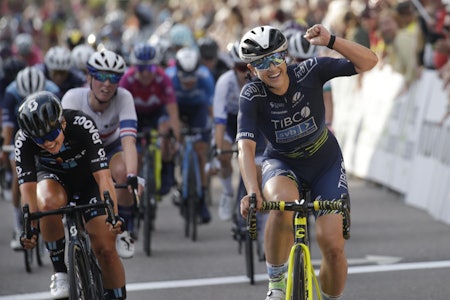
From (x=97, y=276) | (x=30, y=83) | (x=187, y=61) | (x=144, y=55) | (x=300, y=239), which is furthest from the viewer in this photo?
(x=187, y=61)

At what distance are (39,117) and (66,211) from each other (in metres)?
0.67

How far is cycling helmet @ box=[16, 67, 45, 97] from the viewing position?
12.4m

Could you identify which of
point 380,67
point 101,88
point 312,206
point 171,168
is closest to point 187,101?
point 171,168

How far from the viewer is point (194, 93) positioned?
1480 cm

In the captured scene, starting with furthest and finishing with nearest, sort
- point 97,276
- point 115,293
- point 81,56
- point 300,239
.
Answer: point 81,56, point 115,293, point 97,276, point 300,239

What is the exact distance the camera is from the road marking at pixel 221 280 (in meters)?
10.3

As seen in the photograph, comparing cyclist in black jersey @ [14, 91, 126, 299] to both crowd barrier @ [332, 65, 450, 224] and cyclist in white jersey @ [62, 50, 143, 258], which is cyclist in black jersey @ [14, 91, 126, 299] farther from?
crowd barrier @ [332, 65, 450, 224]

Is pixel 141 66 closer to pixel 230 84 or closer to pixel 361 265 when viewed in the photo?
Result: pixel 230 84

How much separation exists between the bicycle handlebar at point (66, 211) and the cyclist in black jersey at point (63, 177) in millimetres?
78

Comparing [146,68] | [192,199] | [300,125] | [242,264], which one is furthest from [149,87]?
[300,125]

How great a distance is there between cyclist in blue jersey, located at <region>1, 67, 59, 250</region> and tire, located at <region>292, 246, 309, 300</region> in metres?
5.64

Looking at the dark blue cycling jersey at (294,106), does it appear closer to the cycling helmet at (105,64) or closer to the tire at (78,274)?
the tire at (78,274)

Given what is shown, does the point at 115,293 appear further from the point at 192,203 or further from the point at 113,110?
the point at 192,203

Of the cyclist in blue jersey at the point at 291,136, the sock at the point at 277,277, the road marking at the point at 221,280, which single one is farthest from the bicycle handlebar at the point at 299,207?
the road marking at the point at 221,280
